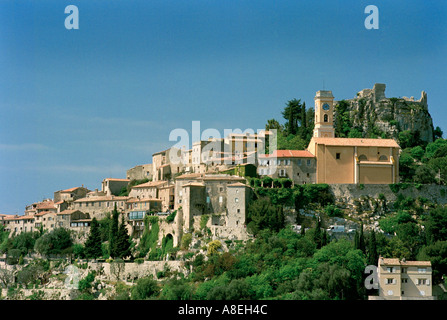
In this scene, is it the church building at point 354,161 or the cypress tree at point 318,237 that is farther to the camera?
the church building at point 354,161

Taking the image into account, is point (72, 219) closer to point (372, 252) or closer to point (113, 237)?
point (113, 237)

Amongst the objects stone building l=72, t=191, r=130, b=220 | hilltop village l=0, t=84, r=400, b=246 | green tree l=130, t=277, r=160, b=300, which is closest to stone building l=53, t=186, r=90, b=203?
hilltop village l=0, t=84, r=400, b=246

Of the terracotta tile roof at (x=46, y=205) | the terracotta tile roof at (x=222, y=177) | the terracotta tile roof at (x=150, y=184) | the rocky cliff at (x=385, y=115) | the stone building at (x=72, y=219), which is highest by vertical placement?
the rocky cliff at (x=385, y=115)

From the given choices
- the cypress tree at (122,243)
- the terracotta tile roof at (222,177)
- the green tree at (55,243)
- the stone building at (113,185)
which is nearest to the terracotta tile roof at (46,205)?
the stone building at (113,185)

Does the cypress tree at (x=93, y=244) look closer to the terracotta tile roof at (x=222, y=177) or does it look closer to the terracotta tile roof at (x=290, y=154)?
the terracotta tile roof at (x=222, y=177)

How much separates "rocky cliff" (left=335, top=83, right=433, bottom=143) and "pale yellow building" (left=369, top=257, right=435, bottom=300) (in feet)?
100

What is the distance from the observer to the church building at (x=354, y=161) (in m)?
73.8

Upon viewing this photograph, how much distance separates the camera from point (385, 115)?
92312 mm

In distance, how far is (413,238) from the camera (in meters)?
66.6

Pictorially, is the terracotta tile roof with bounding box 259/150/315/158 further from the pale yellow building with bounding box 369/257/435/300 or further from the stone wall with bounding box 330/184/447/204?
the pale yellow building with bounding box 369/257/435/300

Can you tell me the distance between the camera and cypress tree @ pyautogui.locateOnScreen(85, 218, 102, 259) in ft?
245

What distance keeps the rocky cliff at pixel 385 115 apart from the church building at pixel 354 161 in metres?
14.8

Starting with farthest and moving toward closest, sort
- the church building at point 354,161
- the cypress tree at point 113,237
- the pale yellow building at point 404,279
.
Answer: the church building at point 354,161 → the cypress tree at point 113,237 → the pale yellow building at point 404,279
